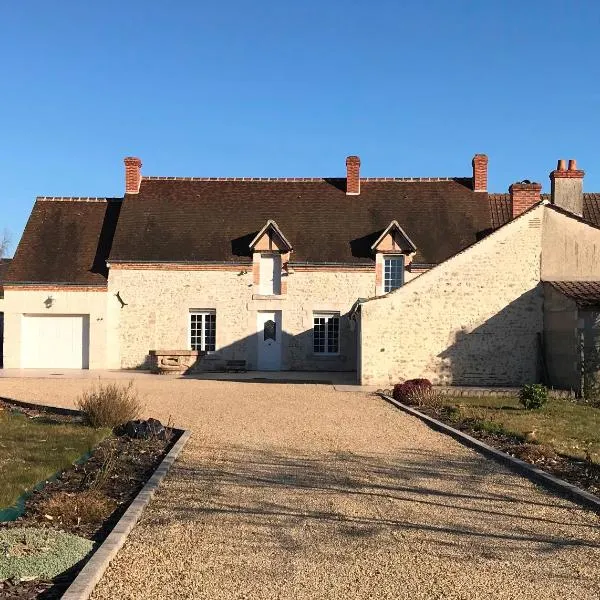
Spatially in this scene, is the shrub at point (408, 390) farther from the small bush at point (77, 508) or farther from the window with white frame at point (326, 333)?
the small bush at point (77, 508)

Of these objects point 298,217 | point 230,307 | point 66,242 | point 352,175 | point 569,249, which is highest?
point 352,175

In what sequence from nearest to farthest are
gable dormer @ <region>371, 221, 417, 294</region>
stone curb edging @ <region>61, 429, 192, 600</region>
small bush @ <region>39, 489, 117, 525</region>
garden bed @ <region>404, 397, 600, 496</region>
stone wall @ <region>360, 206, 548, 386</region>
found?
1. stone curb edging @ <region>61, 429, 192, 600</region>
2. small bush @ <region>39, 489, 117, 525</region>
3. garden bed @ <region>404, 397, 600, 496</region>
4. stone wall @ <region>360, 206, 548, 386</region>
5. gable dormer @ <region>371, 221, 417, 294</region>

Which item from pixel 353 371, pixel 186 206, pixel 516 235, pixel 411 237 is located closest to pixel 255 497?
pixel 516 235

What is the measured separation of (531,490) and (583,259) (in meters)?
12.2

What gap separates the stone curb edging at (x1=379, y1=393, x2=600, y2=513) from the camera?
21.3 feet

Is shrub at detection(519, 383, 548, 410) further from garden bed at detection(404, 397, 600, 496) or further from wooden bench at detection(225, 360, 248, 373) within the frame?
wooden bench at detection(225, 360, 248, 373)

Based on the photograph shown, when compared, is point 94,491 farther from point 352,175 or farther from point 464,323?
point 352,175

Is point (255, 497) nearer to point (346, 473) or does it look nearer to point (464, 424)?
point (346, 473)

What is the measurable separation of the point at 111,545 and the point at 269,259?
1973 cm

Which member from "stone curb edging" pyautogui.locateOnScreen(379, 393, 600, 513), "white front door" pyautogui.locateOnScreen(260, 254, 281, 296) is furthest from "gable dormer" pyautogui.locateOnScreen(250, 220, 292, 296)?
"stone curb edging" pyautogui.locateOnScreen(379, 393, 600, 513)

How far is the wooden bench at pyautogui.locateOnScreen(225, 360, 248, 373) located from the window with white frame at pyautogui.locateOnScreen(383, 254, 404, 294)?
5.65m

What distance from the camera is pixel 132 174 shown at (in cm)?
2644

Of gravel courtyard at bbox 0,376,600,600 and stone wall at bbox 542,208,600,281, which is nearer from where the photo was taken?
gravel courtyard at bbox 0,376,600,600

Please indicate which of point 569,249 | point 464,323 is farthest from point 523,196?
point 464,323
